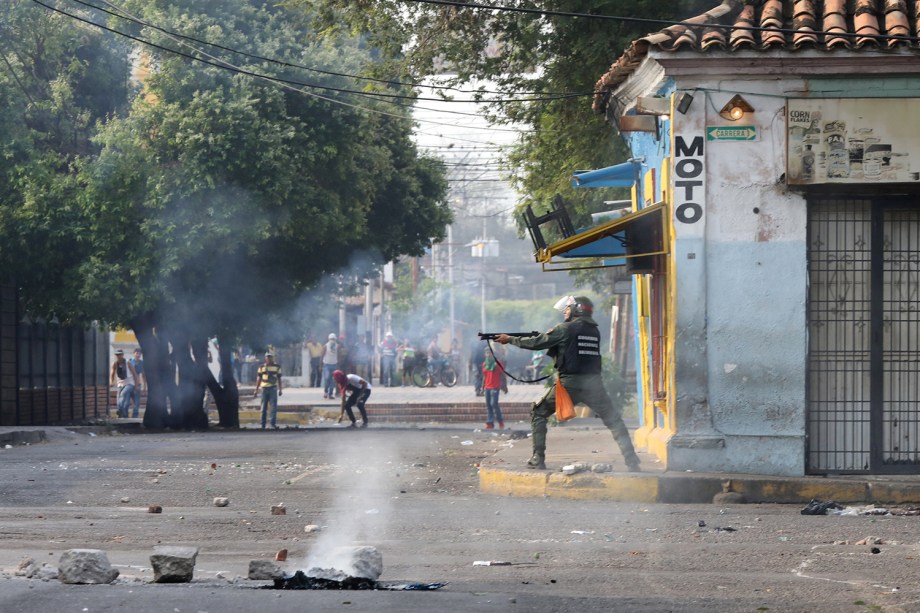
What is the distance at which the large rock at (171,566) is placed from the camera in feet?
24.3

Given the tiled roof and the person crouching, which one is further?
the person crouching

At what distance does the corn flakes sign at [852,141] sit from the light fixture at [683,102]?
89 cm

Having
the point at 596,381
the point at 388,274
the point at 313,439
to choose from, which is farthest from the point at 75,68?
the point at 388,274

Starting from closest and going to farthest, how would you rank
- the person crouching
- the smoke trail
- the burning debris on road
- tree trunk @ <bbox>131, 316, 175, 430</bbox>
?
1. the burning debris on road
2. the smoke trail
3. the person crouching
4. tree trunk @ <bbox>131, 316, 175, 430</bbox>

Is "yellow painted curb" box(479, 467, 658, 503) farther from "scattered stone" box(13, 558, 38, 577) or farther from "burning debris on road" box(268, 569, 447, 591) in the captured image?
"scattered stone" box(13, 558, 38, 577)

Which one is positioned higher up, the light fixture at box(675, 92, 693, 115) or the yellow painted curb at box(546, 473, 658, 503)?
the light fixture at box(675, 92, 693, 115)

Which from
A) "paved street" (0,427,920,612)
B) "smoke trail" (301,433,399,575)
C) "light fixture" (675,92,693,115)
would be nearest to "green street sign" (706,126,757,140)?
"light fixture" (675,92,693,115)

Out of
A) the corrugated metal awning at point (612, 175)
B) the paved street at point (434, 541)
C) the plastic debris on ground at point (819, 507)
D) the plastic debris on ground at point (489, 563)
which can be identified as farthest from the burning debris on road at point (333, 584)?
the corrugated metal awning at point (612, 175)

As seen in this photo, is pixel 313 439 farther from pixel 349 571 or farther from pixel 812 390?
pixel 349 571

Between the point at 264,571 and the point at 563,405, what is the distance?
6280 millimetres

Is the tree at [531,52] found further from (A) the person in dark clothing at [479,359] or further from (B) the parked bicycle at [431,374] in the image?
(B) the parked bicycle at [431,374]

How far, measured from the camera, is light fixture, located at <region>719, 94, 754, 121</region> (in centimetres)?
1299

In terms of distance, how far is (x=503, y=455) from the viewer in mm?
15789

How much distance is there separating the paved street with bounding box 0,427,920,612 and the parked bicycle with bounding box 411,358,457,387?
98.1 feet
